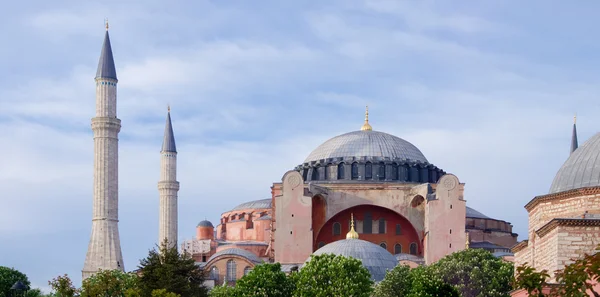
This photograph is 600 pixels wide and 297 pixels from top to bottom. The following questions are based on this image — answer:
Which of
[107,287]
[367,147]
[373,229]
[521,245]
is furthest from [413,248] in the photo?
[521,245]

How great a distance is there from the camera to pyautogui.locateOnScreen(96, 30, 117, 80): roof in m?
62.5

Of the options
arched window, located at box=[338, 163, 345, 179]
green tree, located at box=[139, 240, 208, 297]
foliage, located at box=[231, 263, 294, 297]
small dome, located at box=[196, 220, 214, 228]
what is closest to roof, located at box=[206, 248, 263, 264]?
arched window, located at box=[338, 163, 345, 179]

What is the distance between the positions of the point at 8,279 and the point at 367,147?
18.2 m

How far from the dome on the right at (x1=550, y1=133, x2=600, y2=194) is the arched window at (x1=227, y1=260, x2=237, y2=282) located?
2962 centimetres

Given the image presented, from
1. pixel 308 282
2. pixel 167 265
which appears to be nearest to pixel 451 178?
pixel 308 282

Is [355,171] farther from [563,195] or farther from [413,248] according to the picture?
[563,195]

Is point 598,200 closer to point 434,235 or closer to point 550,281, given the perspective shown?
point 550,281

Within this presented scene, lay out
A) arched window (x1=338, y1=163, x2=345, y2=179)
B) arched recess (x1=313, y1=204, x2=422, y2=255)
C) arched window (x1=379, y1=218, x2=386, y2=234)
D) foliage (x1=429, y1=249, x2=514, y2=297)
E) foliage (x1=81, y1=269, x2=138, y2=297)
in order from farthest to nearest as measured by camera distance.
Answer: arched window (x1=338, y1=163, x2=345, y2=179), arched window (x1=379, y1=218, x2=386, y2=234), arched recess (x1=313, y1=204, x2=422, y2=255), foliage (x1=429, y1=249, x2=514, y2=297), foliage (x1=81, y1=269, x2=138, y2=297)

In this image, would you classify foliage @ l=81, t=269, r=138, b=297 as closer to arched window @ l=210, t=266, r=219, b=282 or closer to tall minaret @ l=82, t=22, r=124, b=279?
arched window @ l=210, t=266, r=219, b=282

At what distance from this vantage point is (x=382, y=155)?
57906mm

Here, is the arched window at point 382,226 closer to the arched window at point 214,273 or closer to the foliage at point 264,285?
the arched window at point 214,273

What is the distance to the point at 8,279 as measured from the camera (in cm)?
5450

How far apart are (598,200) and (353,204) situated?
99.9ft

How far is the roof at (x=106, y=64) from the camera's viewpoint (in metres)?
62.5
